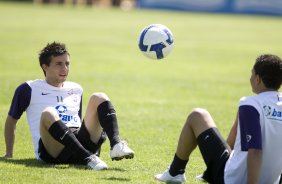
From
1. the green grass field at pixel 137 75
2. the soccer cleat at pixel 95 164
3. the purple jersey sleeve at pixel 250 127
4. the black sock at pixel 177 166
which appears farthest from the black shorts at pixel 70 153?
the purple jersey sleeve at pixel 250 127

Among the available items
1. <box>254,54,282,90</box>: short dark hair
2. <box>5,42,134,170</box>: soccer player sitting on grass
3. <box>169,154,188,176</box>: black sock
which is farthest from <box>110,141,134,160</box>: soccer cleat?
<box>254,54,282,90</box>: short dark hair

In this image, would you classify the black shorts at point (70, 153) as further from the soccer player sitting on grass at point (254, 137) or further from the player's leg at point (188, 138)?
the soccer player sitting on grass at point (254, 137)

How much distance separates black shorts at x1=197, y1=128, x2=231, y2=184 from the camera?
700 centimetres

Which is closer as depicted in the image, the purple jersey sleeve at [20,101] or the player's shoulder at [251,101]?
the player's shoulder at [251,101]

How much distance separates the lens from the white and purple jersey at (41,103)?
877 centimetres

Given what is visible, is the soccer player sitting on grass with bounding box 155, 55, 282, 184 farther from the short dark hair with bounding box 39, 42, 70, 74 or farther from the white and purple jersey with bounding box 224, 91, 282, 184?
the short dark hair with bounding box 39, 42, 70, 74

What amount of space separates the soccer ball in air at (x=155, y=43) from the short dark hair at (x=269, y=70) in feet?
10.8

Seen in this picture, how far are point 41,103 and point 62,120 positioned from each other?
0.38m

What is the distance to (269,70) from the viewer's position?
668cm

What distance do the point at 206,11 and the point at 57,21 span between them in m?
17.7

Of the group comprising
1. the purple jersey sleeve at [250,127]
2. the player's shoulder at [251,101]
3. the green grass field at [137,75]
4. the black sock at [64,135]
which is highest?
the player's shoulder at [251,101]

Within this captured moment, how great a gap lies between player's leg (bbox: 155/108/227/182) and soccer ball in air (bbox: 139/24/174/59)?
2.72 meters

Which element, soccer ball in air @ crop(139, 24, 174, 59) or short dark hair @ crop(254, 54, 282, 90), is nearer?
short dark hair @ crop(254, 54, 282, 90)

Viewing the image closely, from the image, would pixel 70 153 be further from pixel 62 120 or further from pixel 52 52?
pixel 52 52
